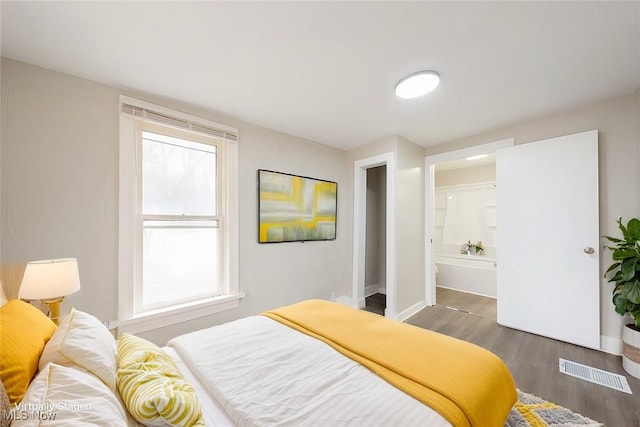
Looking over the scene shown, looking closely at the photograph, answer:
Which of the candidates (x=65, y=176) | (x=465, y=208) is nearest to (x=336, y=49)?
(x=65, y=176)

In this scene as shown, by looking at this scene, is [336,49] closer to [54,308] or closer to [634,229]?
[54,308]

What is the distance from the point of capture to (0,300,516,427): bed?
32.4 inches

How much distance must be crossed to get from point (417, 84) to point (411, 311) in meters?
2.78

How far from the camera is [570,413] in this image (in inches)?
62.0

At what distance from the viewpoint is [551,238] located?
8.53 feet

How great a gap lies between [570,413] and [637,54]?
2428mm

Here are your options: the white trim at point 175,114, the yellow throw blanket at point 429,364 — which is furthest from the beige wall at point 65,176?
the yellow throw blanket at point 429,364

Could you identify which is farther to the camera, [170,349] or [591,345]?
[591,345]

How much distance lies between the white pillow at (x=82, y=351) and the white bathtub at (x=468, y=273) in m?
4.82

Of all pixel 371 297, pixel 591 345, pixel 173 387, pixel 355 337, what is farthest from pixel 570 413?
pixel 371 297

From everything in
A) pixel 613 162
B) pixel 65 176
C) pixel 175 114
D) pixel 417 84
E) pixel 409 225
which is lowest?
pixel 409 225

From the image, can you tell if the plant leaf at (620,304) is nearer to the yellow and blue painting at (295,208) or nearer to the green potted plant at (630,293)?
the green potted plant at (630,293)

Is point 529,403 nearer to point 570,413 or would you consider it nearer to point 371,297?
point 570,413

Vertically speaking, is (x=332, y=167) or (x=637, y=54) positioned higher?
(x=637, y=54)
